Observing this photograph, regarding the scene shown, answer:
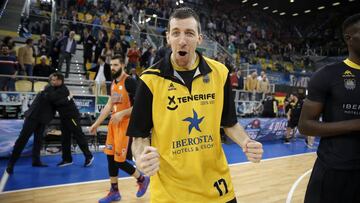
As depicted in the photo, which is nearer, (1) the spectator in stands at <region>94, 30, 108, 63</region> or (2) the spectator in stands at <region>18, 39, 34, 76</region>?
(2) the spectator in stands at <region>18, 39, 34, 76</region>

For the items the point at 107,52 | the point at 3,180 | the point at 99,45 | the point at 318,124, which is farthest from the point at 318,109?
the point at 99,45

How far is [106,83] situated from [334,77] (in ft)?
26.9

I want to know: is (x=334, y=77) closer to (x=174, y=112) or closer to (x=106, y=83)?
(x=174, y=112)

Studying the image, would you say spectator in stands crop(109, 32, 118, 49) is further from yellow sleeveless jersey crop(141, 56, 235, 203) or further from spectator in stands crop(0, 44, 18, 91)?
yellow sleeveless jersey crop(141, 56, 235, 203)

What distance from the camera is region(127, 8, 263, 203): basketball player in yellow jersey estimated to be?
2.01m

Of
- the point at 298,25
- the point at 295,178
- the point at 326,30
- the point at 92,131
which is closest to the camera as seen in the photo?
the point at 92,131

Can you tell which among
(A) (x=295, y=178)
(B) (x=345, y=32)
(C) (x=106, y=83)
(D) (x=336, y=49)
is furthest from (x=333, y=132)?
(D) (x=336, y=49)

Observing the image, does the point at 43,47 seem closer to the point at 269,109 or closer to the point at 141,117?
the point at 269,109

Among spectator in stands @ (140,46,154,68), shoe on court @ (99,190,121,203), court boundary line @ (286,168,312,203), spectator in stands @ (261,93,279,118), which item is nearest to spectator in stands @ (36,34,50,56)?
spectator in stands @ (140,46,154,68)

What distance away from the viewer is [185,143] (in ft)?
6.65

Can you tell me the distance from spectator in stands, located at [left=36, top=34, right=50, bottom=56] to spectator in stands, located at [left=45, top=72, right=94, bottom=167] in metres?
4.52

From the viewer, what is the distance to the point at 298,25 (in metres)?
35.1

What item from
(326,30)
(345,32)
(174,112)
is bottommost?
(174,112)

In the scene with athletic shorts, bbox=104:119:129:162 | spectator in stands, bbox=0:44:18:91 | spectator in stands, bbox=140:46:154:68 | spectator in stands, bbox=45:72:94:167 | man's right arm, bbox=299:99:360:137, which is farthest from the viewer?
spectator in stands, bbox=140:46:154:68
